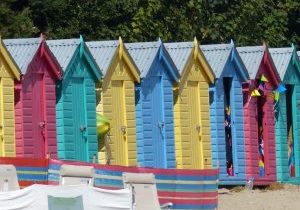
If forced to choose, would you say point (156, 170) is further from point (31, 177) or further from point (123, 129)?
point (123, 129)

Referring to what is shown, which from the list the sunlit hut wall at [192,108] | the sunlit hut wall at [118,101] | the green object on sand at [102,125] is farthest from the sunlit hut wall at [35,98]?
the sunlit hut wall at [192,108]

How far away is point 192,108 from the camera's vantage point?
28.5m

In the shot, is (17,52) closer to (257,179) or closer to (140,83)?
(140,83)

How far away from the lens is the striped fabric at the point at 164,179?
22.2 metres

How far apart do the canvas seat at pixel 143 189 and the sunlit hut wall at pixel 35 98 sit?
3465 mm

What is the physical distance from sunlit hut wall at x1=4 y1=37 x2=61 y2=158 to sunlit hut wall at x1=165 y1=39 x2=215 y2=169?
3741 millimetres

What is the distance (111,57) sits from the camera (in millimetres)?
26781

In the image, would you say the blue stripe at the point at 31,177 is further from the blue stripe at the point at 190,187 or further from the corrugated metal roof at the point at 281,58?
the corrugated metal roof at the point at 281,58

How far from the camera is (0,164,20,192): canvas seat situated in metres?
21.1

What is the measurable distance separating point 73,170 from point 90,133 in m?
4.76

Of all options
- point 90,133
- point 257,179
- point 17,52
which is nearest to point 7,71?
point 17,52

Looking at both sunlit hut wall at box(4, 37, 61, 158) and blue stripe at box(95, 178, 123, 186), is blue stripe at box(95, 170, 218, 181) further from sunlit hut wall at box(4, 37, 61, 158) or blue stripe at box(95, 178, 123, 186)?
sunlit hut wall at box(4, 37, 61, 158)

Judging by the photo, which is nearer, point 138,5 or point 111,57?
point 111,57

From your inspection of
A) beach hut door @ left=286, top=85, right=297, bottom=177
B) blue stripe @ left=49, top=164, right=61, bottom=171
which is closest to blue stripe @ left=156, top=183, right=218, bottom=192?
blue stripe @ left=49, top=164, right=61, bottom=171
